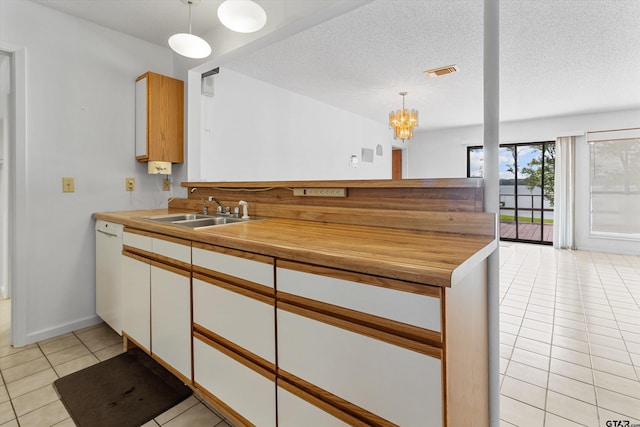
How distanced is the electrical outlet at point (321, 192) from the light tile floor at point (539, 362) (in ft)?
4.04

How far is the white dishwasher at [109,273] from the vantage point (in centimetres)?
213

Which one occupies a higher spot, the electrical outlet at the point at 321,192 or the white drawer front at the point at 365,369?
the electrical outlet at the point at 321,192

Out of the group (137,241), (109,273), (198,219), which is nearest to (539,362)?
(198,219)

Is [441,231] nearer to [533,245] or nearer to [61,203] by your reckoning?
[61,203]

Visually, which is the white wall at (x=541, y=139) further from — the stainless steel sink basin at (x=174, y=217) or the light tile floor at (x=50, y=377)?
the light tile floor at (x=50, y=377)

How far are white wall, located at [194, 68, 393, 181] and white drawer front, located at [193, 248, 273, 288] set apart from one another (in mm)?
1549

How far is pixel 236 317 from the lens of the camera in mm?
1288

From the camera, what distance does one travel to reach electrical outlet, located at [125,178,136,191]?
2.70 metres

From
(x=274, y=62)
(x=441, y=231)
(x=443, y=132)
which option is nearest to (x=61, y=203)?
(x=274, y=62)

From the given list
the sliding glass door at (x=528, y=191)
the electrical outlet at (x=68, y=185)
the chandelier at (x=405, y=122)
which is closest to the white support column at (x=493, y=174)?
the electrical outlet at (x=68, y=185)

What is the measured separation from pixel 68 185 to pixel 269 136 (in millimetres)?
2207

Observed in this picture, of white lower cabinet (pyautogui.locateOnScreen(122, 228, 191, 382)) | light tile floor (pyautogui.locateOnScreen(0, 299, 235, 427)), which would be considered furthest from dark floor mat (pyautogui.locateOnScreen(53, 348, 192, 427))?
white lower cabinet (pyautogui.locateOnScreen(122, 228, 191, 382))

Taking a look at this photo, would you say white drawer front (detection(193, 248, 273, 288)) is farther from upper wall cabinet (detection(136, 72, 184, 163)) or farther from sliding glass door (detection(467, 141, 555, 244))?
sliding glass door (detection(467, 141, 555, 244))

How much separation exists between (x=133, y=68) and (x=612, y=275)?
19.1 feet
